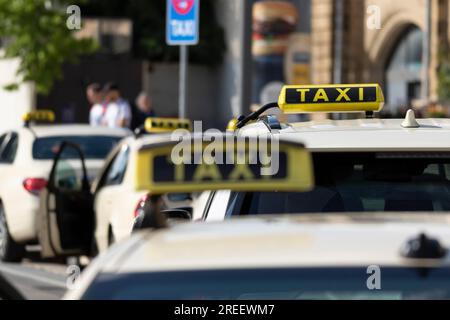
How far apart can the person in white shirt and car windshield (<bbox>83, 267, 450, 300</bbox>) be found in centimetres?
1606

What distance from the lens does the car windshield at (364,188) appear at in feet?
19.0

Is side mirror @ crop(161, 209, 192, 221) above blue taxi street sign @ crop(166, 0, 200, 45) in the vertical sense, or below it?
below

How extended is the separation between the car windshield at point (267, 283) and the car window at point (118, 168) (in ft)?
29.5

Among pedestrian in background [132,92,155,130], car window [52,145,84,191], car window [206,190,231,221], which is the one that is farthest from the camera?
Answer: pedestrian in background [132,92,155,130]

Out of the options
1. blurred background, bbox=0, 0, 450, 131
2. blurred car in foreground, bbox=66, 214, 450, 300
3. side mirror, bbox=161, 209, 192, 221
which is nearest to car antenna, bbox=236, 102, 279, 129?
side mirror, bbox=161, 209, 192, 221

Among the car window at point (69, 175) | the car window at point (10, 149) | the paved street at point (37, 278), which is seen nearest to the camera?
the paved street at point (37, 278)

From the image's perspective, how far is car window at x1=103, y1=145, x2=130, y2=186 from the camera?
39.1ft

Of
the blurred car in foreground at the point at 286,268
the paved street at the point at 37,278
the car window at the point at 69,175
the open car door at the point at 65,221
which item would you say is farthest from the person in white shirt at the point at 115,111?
the blurred car in foreground at the point at 286,268

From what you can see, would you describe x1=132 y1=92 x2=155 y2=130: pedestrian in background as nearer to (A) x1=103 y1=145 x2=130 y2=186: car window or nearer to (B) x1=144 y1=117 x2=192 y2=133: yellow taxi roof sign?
(B) x1=144 y1=117 x2=192 y2=133: yellow taxi roof sign

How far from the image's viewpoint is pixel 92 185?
12930 millimetres

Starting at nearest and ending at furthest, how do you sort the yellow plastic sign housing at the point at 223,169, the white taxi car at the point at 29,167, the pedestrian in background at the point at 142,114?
the yellow plastic sign housing at the point at 223,169 → the white taxi car at the point at 29,167 → the pedestrian in background at the point at 142,114

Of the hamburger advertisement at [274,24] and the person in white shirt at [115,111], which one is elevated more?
the hamburger advertisement at [274,24]

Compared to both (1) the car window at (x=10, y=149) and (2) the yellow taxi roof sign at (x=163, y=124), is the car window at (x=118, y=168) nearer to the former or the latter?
(2) the yellow taxi roof sign at (x=163, y=124)

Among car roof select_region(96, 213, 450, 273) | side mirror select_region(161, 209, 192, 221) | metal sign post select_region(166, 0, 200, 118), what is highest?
metal sign post select_region(166, 0, 200, 118)
